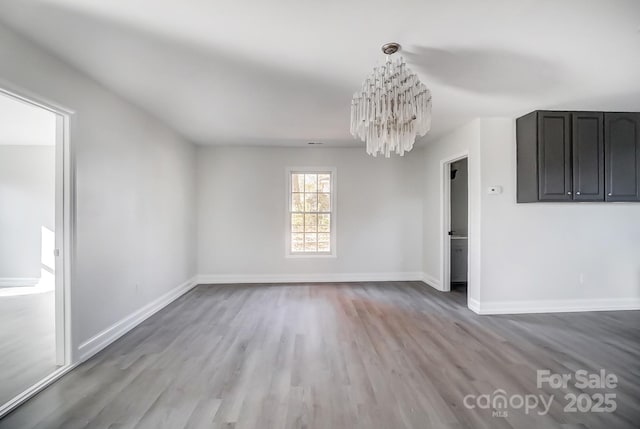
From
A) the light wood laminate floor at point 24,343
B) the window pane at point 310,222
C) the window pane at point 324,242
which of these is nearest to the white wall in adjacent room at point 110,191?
the light wood laminate floor at point 24,343

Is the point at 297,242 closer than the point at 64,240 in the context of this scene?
No

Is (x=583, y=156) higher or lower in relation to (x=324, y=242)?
higher

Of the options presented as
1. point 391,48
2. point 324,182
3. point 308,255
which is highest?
point 391,48

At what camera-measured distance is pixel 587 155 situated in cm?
331

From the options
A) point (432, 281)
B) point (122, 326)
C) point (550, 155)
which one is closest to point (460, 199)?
point (432, 281)

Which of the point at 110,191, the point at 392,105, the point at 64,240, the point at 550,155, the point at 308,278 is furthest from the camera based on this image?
the point at 308,278

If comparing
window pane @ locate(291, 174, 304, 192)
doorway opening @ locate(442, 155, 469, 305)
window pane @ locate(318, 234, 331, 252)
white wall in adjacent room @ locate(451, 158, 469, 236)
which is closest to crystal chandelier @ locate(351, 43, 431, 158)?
doorway opening @ locate(442, 155, 469, 305)

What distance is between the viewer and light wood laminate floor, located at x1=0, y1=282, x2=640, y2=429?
5.64 ft

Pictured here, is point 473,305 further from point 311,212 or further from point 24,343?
point 24,343

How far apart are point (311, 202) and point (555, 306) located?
3.91m

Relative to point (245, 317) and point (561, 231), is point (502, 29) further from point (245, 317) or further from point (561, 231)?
point (245, 317)

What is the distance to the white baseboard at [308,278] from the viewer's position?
503cm

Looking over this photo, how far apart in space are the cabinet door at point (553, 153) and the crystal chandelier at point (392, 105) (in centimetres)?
226

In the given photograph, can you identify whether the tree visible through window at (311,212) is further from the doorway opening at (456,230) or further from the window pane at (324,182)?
the doorway opening at (456,230)
